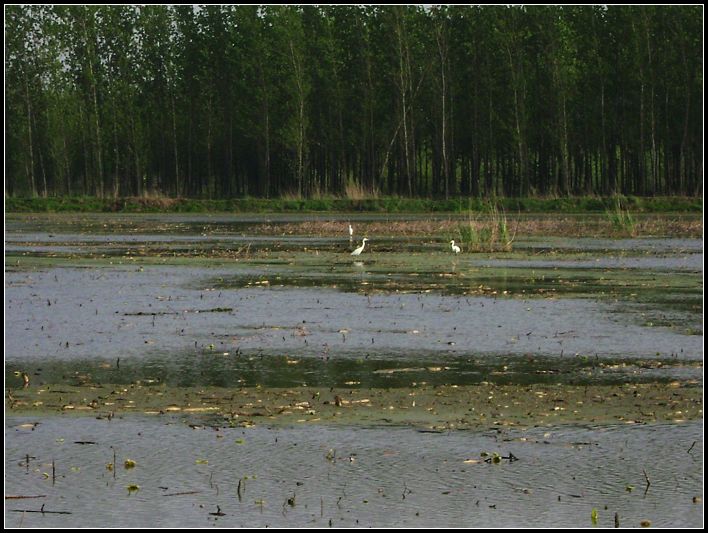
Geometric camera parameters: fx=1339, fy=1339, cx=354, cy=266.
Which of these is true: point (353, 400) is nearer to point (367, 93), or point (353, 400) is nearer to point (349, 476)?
point (349, 476)

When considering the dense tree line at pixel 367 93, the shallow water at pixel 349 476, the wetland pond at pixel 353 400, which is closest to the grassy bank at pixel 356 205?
the dense tree line at pixel 367 93

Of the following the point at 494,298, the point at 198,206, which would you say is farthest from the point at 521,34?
the point at 494,298

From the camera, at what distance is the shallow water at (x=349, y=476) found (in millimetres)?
9172

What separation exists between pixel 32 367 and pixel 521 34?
71903mm

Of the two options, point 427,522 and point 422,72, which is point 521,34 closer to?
point 422,72

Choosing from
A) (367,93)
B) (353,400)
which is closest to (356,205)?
(367,93)

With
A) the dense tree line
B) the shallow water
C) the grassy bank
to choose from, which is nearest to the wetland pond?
the shallow water

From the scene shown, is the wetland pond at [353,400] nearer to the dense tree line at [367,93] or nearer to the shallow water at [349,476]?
the shallow water at [349,476]

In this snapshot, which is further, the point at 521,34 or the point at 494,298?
the point at 521,34

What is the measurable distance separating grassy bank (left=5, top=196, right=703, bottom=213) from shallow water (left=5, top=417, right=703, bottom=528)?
5347 cm

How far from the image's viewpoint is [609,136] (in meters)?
87.2

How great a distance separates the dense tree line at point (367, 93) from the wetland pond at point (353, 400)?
53955 mm

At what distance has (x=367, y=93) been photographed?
298 ft

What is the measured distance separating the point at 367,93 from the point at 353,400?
258ft
